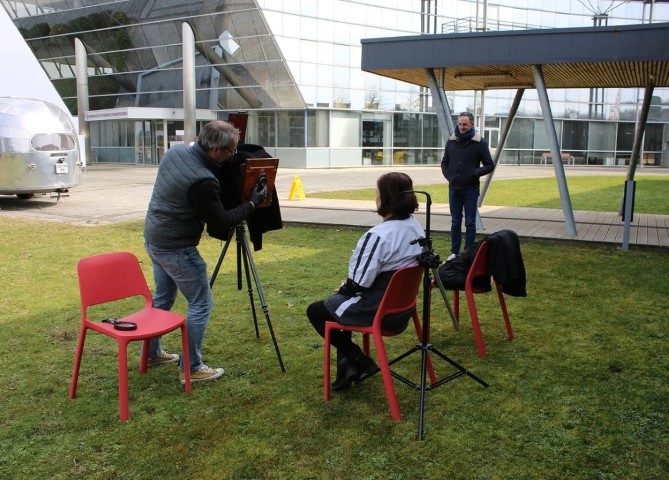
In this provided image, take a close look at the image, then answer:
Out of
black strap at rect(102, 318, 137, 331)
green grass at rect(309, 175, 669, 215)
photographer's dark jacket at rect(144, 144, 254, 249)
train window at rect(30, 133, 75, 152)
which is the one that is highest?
train window at rect(30, 133, 75, 152)

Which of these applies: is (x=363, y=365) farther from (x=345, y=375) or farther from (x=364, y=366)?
(x=345, y=375)

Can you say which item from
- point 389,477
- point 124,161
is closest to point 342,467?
point 389,477

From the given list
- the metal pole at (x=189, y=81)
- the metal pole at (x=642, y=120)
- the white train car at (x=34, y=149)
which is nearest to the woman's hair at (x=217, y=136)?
the metal pole at (x=642, y=120)

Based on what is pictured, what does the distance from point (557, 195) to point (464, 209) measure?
11473 millimetres

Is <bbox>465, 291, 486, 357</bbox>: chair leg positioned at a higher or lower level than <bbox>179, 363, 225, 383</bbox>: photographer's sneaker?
higher

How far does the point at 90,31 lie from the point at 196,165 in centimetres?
3931

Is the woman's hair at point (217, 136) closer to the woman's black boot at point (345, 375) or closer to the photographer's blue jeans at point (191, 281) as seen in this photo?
the photographer's blue jeans at point (191, 281)

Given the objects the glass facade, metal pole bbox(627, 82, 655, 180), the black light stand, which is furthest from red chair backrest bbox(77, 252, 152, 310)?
the glass facade

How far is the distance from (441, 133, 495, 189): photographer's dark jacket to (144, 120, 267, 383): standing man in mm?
4836

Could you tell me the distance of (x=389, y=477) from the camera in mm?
3461

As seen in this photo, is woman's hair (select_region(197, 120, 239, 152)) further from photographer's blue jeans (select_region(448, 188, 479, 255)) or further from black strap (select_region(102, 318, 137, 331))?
photographer's blue jeans (select_region(448, 188, 479, 255))

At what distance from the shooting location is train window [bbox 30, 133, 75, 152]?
16531 mm

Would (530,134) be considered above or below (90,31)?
below

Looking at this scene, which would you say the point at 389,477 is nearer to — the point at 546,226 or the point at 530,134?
the point at 546,226
